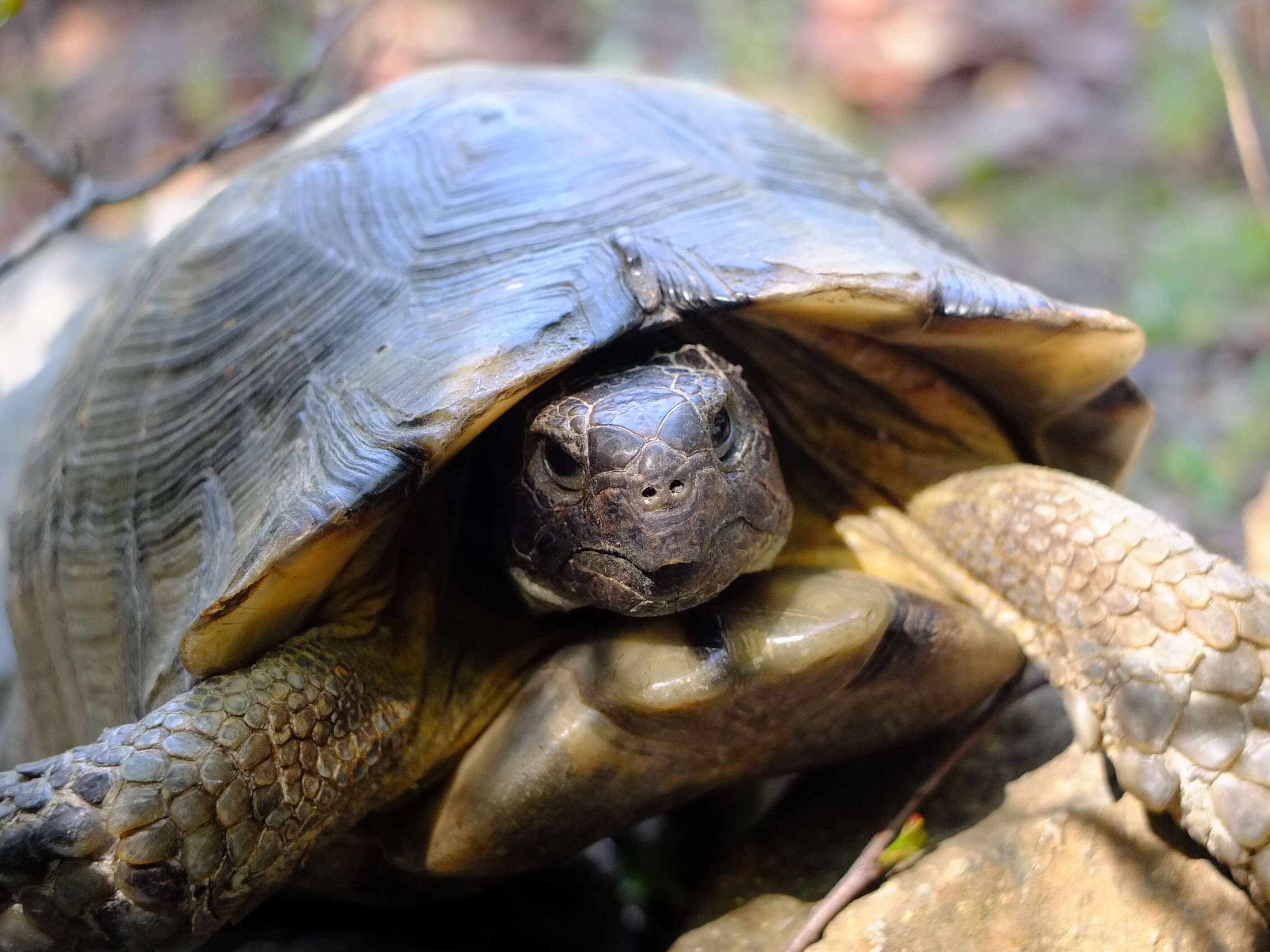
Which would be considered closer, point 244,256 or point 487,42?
point 244,256

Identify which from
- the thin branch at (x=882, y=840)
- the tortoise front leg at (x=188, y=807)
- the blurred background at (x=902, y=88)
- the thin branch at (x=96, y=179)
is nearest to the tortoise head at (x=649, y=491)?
the tortoise front leg at (x=188, y=807)

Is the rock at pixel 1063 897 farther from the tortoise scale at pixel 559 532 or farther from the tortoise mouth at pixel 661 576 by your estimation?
the tortoise mouth at pixel 661 576

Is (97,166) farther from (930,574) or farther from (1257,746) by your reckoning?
(1257,746)

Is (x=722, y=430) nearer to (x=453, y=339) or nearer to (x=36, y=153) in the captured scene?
(x=453, y=339)

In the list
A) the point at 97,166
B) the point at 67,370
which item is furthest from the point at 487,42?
the point at 67,370

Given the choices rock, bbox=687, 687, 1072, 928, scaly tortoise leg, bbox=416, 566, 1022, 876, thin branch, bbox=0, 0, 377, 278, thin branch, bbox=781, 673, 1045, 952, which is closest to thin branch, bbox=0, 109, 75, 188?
thin branch, bbox=0, 0, 377, 278

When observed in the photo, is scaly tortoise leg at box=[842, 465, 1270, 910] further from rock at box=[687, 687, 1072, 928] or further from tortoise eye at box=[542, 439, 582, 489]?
tortoise eye at box=[542, 439, 582, 489]
